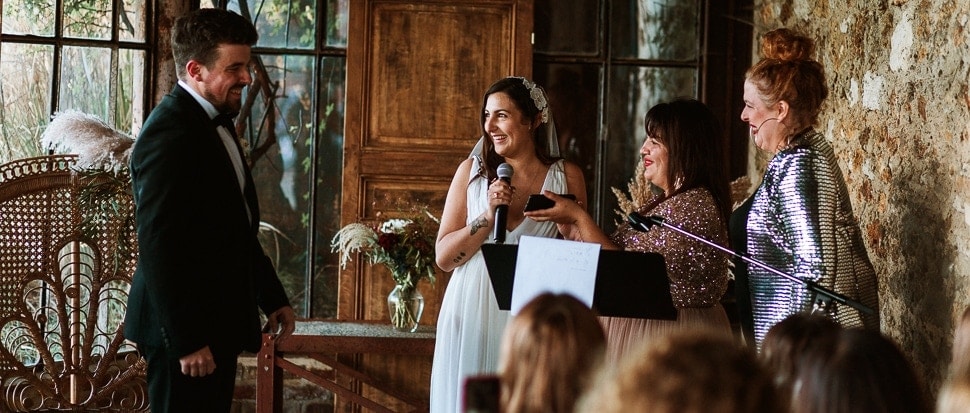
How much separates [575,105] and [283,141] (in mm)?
1444

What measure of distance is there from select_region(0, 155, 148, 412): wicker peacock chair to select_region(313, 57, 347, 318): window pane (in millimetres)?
985

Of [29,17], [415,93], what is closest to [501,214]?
[415,93]

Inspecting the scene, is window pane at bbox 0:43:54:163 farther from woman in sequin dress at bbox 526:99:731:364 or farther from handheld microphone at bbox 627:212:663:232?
handheld microphone at bbox 627:212:663:232

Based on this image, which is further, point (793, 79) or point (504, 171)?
point (504, 171)

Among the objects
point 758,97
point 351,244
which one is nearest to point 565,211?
point 758,97

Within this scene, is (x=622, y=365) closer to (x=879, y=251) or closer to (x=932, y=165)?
(x=932, y=165)

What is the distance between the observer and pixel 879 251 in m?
3.58

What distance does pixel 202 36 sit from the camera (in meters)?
2.80

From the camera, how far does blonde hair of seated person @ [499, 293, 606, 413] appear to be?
149 centimetres

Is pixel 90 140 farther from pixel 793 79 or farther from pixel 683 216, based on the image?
pixel 793 79

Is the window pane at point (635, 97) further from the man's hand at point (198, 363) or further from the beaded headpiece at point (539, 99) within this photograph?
the man's hand at point (198, 363)

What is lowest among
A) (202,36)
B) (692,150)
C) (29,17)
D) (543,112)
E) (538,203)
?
(538,203)

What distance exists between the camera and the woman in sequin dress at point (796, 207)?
113 inches

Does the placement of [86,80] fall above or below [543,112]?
above
